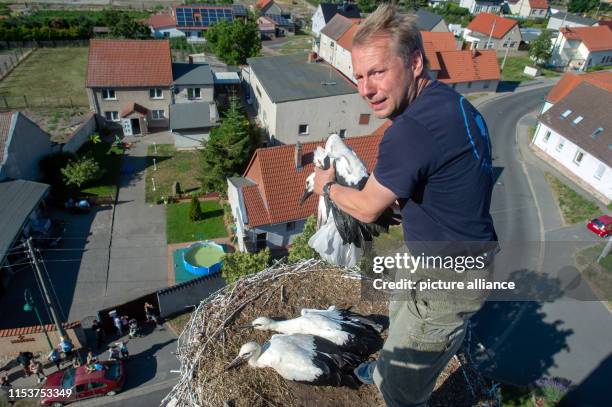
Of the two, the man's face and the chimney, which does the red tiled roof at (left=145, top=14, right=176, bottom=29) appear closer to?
the chimney

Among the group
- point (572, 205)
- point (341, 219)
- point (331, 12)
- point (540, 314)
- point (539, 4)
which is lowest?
point (540, 314)

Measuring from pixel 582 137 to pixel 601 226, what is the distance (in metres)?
7.39

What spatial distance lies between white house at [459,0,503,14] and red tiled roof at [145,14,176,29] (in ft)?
161

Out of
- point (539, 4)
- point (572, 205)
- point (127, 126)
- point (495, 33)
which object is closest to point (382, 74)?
point (572, 205)

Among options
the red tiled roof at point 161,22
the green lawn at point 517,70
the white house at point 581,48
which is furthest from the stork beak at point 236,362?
the white house at point 581,48

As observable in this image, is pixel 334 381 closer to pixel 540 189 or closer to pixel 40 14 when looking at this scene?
pixel 540 189

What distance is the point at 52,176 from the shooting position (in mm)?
21828

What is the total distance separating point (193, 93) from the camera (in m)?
29.4

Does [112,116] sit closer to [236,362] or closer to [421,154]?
[236,362]

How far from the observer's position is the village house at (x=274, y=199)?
1644 cm

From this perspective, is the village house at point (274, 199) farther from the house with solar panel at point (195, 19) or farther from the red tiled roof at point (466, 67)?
the house with solar panel at point (195, 19)

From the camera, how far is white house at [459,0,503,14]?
69.0 meters

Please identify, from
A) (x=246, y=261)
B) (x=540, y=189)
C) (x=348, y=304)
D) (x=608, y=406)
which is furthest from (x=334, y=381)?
(x=540, y=189)

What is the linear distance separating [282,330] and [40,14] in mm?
65600
